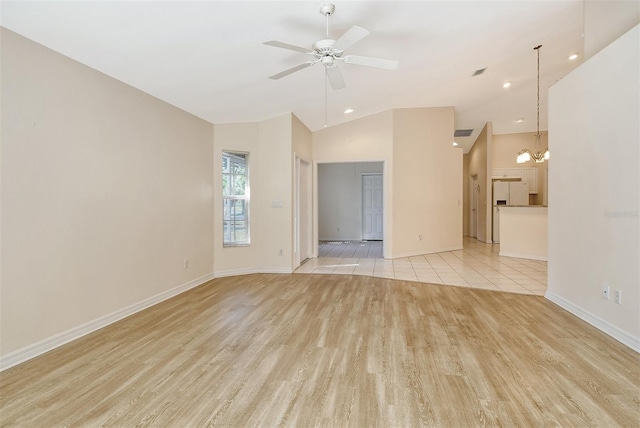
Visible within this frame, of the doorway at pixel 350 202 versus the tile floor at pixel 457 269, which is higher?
the doorway at pixel 350 202

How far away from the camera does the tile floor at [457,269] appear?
459cm

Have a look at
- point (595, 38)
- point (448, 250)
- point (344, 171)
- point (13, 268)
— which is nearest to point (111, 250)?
point (13, 268)

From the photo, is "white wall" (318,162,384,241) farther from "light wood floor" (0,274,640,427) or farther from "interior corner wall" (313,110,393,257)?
"light wood floor" (0,274,640,427)

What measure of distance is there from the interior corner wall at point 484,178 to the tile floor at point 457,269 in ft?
6.62

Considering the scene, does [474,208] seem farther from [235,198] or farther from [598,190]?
[235,198]

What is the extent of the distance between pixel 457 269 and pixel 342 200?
5.18 meters

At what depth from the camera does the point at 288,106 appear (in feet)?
16.4

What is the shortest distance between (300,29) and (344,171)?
7.34m

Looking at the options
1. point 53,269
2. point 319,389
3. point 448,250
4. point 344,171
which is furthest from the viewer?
point 344,171

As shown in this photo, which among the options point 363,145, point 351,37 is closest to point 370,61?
point 351,37

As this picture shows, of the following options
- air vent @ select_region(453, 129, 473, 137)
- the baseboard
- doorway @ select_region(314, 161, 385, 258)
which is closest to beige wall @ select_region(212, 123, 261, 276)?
the baseboard

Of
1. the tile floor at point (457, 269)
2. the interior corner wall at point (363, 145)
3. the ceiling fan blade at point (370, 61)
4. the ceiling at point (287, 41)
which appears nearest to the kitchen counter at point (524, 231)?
the tile floor at point (457, 269)

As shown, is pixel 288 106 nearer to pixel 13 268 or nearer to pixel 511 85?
pixel 13 268

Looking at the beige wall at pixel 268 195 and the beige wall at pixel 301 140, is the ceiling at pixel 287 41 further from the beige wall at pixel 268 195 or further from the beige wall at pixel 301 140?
the beige wall at pixel 268 195
